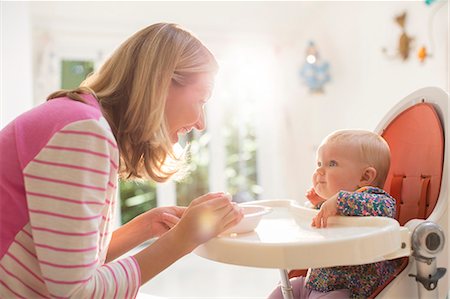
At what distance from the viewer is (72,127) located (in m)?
0.78

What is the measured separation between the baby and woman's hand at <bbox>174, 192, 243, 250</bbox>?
0.26 meters

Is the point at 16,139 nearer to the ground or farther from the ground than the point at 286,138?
farther from the ground

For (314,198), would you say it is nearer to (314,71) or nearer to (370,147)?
(370,147)

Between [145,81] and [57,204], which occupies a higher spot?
[145,81]

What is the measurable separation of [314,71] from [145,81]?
9.18 ft

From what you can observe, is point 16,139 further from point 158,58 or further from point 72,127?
point 158,58

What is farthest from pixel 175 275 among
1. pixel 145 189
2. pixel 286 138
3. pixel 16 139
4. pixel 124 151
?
pixel 16 139

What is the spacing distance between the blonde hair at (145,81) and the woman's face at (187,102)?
15 mm

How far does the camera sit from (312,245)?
2.65ft

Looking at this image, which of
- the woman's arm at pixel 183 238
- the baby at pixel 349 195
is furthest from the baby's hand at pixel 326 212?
the woman's arm at pixel 183 238

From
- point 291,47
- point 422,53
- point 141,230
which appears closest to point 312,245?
point 141,230

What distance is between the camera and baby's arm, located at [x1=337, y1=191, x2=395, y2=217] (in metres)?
1.04

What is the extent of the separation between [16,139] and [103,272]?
29 centimetres

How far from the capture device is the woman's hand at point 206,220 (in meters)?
0.88
